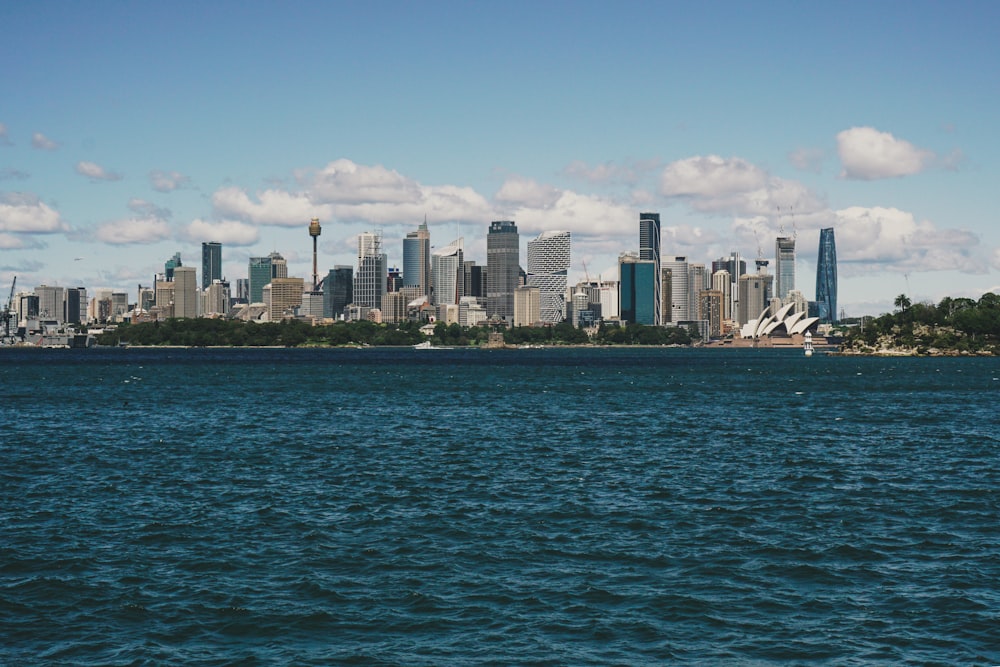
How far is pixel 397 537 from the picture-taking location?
33.5 meters

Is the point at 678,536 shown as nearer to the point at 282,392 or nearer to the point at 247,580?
the point at 247,580

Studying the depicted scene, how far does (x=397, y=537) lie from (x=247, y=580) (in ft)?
21.3

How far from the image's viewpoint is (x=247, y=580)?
2792cm

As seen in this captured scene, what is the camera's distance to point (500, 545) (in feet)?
106

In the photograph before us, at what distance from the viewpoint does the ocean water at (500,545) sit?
23172 mm

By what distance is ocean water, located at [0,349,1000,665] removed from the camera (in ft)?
76.0

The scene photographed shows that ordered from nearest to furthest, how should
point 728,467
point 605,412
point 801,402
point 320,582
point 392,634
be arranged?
point 392,634 < point 320,582 < point 728,467 < point 605,412 < point 801,402

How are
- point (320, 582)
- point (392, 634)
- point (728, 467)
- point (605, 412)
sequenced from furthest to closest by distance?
point (605, 412) < point (728, 467) < point (320, 582) < point (392, 634)

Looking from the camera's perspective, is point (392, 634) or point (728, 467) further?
point (728, 467)

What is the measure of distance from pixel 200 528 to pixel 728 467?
25360 millimetres

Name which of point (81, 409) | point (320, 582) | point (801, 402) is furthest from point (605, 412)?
point (320, 582)

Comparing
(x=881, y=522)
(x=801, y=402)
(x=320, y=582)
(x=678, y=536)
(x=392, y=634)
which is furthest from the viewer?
(x=801, y=402)

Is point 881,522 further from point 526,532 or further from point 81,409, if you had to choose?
point 81,409

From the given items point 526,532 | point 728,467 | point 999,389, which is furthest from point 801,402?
point 526,532
